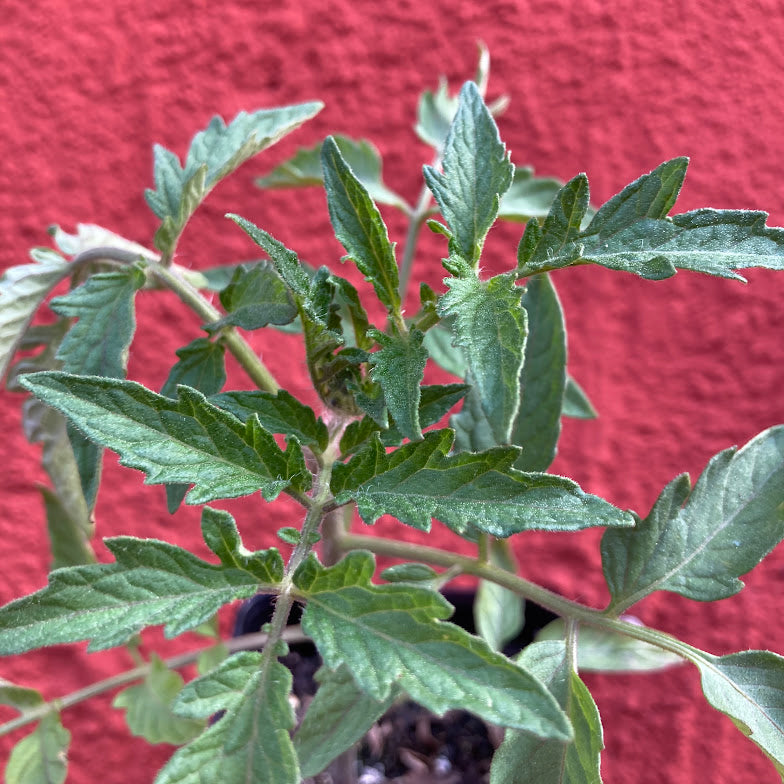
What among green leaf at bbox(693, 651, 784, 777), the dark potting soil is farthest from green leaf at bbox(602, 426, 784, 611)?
the dark potting soil

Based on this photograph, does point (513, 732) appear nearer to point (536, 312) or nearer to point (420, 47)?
point (536, 312)

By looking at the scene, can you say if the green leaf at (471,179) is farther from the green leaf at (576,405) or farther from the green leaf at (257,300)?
the green leaf at (576,405)

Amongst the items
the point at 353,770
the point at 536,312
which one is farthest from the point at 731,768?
the point at 536,312

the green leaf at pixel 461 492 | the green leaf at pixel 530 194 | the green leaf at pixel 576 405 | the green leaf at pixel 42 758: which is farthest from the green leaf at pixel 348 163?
the green leaf at pixel 42 758

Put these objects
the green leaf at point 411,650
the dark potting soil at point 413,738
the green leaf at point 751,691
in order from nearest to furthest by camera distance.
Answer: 1. the green leaf at point 411,650
2. the green leaf at point 751,691
3. the dark potting soil at point 413,738

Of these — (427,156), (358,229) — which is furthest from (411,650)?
(427,156)

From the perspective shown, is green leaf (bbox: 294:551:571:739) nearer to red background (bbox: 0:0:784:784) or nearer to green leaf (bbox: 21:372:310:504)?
green leaf (bbox: 21:372:310:504)

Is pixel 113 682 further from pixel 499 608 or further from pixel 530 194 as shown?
pixel 530 194
